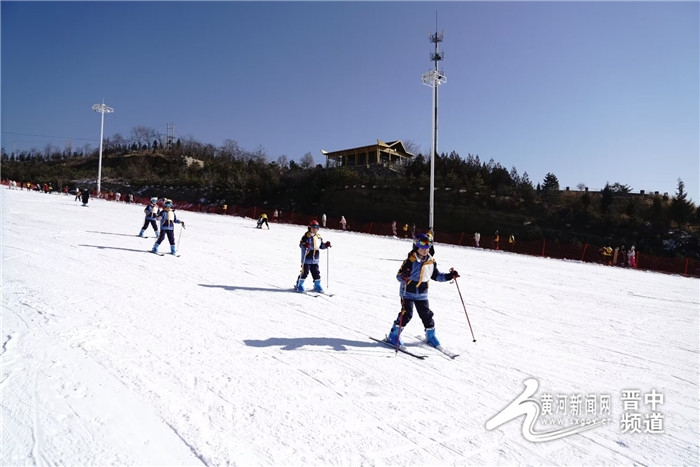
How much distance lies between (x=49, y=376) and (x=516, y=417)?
4776mm

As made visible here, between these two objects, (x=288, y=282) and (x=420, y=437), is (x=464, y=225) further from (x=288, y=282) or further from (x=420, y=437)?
(x=420, y=437)

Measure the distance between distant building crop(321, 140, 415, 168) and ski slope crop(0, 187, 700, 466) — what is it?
134 ft

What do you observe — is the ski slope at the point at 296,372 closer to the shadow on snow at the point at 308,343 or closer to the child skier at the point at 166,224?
the shadow on snow at the point at 308,343

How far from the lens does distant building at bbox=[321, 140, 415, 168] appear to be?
160 feet

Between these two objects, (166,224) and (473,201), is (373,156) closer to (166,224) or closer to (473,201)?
(473,201)

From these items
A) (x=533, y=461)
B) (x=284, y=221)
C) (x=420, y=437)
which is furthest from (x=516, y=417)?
(x=284, y=221)

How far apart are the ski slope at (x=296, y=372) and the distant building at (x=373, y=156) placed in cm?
4070

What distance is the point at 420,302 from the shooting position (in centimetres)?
535

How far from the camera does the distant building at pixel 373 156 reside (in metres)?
48.7

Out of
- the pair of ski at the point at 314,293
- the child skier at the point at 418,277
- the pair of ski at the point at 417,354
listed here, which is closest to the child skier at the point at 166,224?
the pair of ski at the point at 314,293

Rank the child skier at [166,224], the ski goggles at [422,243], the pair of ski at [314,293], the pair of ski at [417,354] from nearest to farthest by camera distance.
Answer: the pair of ski at [417,354]
the ski goggles at [422,243]
the pair of ski at [314,293]
the child skier at [166,224]

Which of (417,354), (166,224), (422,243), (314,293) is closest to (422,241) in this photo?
(422,243)

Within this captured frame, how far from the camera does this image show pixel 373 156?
51719 millimetres

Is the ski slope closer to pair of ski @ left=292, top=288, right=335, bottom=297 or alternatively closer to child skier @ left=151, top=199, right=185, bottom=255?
pair of ski @ left=292, top=288, right=335, bottom=297
